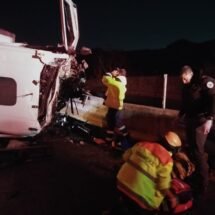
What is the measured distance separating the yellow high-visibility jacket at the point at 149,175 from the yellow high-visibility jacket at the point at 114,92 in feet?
17.6

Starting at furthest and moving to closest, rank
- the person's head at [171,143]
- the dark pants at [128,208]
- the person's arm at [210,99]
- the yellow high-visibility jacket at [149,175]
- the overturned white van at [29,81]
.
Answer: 1. the overturned white van at [29,81]
2. the person's arm at [210,99]
3. the person's head at [171,143]
4. the dark pants at [128,208]
5. the yellow high-visibility jacket at [149,175]

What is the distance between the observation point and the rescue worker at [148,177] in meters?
3.86

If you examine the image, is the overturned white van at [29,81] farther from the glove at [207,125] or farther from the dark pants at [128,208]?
the dark pants at [128,208]

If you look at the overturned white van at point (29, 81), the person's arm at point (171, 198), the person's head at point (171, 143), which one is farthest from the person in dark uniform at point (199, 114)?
the overturned white van at point (29, 81)

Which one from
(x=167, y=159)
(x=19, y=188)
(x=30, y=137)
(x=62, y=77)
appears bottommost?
(x=19, y=188)

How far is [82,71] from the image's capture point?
8289mm

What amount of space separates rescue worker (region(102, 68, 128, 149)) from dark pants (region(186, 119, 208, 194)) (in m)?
3.47

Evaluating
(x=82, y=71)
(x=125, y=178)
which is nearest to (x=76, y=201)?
(x=125, y=178)

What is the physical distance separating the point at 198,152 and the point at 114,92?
3.97 meters

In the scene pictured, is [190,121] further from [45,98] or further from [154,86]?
[154,86]

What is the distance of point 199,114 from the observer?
574 cm

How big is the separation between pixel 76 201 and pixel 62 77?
9.49ft

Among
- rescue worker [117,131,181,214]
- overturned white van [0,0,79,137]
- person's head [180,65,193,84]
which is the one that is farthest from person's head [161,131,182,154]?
overturned white van [0,0,79,137]

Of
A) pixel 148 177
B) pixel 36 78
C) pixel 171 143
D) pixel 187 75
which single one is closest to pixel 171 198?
pixel 148 177
